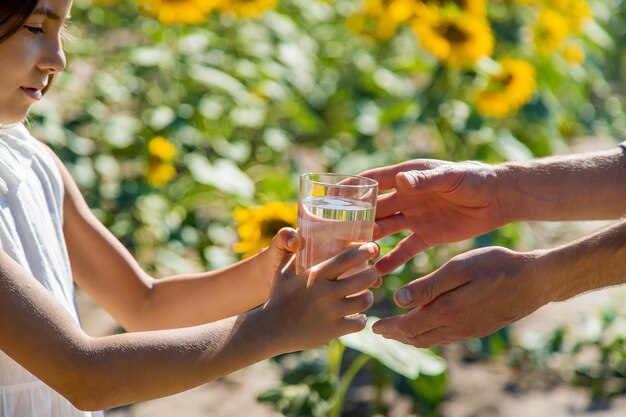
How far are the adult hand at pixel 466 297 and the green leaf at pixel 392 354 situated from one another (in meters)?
0.68

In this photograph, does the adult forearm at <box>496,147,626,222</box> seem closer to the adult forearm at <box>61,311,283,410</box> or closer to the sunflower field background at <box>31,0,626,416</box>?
the adult forearm at <box>61,311,283,410</box>

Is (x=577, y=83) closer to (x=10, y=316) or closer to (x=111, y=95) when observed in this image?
(x=111, y=95)

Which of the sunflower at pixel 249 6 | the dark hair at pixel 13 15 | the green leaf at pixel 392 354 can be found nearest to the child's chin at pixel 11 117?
the dark hair at pixel 13 15

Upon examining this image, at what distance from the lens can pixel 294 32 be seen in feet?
16.0

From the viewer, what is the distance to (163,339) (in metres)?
1.58

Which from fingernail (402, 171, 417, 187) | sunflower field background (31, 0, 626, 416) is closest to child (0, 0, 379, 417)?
fingernail (402, 171, 417, 187)

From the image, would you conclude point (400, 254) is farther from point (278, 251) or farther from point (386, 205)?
point (278, 251)

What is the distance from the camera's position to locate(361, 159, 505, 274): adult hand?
204 centimetres

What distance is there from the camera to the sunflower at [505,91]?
3.73 m

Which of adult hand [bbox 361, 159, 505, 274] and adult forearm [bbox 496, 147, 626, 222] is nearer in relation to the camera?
adult hand [bbox 361, 159, 505, 274]

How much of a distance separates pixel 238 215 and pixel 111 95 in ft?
4.59

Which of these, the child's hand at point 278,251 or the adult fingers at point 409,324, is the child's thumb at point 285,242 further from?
the adult fingers at point 409,324

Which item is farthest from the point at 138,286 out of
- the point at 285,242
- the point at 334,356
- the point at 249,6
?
the point at 249,6

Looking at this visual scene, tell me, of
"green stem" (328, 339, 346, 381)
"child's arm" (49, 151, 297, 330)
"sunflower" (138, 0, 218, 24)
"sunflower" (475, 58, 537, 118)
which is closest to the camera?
"child's arm" (49, 151, 297, 330)
